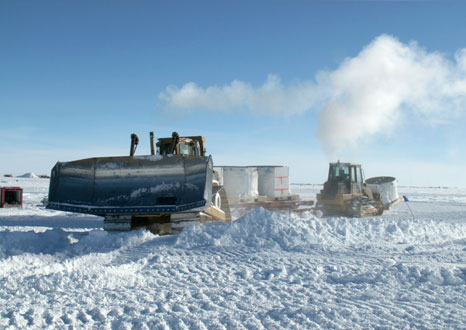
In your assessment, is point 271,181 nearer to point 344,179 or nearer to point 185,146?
point 344,179

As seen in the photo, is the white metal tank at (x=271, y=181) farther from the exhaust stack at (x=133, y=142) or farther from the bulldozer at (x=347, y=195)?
the exhaust stack at (x=133, y=142)

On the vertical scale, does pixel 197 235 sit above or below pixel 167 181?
below

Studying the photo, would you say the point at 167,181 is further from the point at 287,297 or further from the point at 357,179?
the point at 357,179

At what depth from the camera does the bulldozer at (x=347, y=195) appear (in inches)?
674

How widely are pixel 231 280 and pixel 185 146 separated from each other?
6545mm

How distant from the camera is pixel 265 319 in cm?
377

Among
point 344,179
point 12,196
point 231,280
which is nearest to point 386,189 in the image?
point 344,179

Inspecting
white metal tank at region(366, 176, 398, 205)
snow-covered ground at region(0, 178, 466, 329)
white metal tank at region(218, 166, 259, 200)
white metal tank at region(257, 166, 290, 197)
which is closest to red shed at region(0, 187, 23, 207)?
white metal tank at region(218, 166, 259, 200)

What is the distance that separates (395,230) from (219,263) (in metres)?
5.33

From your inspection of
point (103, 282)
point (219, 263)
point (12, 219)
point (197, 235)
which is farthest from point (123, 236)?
point (12, 219)

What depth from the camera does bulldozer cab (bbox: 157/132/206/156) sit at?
11133mm

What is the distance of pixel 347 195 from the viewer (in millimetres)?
17141

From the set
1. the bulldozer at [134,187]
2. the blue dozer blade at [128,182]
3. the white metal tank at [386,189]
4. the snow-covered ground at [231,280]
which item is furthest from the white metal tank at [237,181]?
the snow-covered ground at [231,280]

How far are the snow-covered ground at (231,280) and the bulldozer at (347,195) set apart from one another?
853 cm
